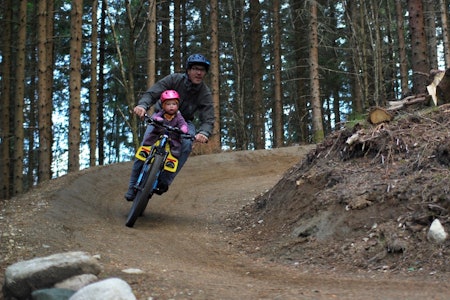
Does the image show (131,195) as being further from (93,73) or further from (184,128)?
(93,73)

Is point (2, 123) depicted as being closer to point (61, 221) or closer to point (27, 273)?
point (61, 221)

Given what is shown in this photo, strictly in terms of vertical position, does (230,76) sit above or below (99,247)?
above

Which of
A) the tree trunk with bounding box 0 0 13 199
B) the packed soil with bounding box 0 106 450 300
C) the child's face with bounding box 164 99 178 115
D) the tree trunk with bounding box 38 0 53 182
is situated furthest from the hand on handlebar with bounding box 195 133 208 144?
the tree trunk with bounding box 0 0 13 199

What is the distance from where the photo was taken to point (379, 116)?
6.97 meters

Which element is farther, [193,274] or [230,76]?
[230,76]

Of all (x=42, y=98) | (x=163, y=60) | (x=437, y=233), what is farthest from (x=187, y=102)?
(x=163, y=60)

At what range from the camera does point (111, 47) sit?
25.1 metres

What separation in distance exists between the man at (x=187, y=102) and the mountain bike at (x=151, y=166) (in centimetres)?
17

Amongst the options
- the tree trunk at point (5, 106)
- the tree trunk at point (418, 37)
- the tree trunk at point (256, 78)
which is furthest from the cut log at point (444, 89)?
the tree trunk at point (256, 78)

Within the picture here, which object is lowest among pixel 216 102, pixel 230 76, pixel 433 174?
pixel 433 174

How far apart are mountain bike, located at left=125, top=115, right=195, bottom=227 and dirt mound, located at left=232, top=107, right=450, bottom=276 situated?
1498 millimetres

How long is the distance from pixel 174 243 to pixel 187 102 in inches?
102

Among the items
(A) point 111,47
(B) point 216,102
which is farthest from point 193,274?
(A) point 111,47

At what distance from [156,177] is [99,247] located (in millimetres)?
1741
